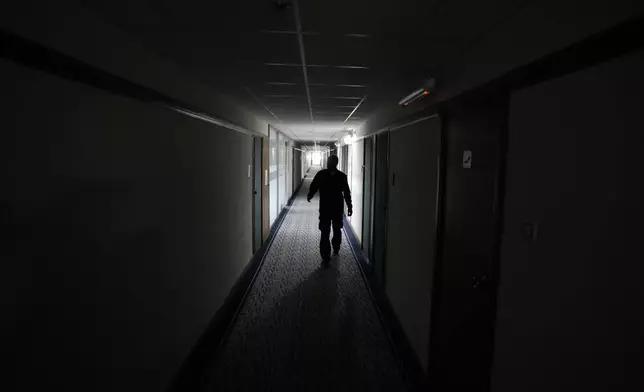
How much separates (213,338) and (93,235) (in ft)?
6.38

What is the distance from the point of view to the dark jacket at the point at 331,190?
4855 mm

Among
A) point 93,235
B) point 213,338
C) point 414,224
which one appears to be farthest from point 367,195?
point 93,235

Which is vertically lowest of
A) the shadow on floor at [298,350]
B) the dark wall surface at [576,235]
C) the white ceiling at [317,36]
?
the shadow on floor at [298,350]

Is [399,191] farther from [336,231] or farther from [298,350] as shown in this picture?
[336,231]

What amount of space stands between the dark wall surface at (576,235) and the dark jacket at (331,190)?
3438 mm

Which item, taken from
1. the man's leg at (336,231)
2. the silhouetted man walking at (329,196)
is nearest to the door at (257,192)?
the silhouetted man walking at (329,196)

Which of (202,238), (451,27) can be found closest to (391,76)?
(451,27)

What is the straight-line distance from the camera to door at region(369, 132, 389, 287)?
4.11 m

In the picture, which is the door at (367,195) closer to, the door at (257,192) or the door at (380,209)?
the door at (380,209)

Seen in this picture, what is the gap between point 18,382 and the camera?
107cm

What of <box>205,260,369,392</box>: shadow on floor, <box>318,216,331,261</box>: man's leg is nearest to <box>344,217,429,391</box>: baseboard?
<box>205,260,369,392</box>: shadow on floor

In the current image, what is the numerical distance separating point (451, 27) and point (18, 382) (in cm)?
211

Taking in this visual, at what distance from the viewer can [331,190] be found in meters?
4.89

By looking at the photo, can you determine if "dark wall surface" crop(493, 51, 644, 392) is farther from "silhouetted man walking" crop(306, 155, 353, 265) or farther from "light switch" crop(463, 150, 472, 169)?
Answer: "silhouetted man walking" crop(306, 155, 353, 265)
